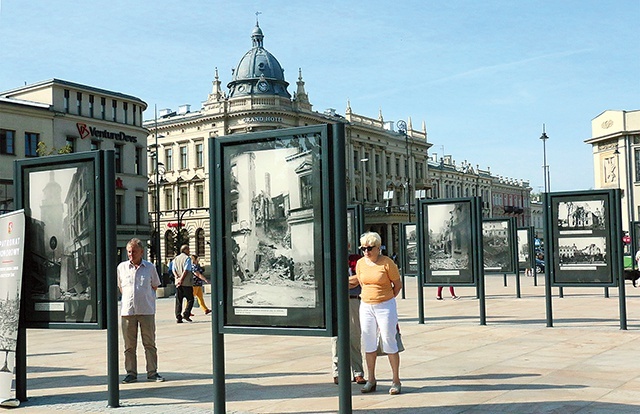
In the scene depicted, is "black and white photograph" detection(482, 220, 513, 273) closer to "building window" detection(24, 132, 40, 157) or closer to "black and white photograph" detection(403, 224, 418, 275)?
"black and white photograph" detection(403, 224, 418, 275)

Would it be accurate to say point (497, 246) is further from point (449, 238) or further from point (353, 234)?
point (449, 238)

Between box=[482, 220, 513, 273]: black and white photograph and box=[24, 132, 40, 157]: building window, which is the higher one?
box=[24, 132, 40, 157]: building window

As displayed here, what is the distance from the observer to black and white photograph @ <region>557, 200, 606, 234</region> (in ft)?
48.9

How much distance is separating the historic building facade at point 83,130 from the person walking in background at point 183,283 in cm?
3095

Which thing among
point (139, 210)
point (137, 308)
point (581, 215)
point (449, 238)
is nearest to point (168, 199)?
point (139, 210)

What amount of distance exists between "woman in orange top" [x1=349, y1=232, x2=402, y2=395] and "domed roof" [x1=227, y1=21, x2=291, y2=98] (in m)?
73.0

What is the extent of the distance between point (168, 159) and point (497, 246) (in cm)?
6406

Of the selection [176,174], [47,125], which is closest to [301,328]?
[47,125]

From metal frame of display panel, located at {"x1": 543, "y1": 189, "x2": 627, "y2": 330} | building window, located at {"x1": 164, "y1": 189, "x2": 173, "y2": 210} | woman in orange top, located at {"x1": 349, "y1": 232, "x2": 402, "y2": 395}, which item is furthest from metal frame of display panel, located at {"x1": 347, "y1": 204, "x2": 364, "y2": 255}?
building window, located at {"x1": 164, "y1": 189, "x2": 173, "y2": 210}

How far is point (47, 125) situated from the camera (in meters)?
55.2

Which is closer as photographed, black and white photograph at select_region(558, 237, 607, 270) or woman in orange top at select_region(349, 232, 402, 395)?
woman in orange top at select_region(349, 232, 402, 395)

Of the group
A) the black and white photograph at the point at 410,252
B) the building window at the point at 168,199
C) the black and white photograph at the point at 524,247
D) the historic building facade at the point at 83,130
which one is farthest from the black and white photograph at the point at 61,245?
the building window at the point at 168,199

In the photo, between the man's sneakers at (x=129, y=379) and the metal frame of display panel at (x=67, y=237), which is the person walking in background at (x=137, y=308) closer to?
the man's sneakers at (x=129, y=379)

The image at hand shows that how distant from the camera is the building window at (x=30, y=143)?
5350 centimetres
